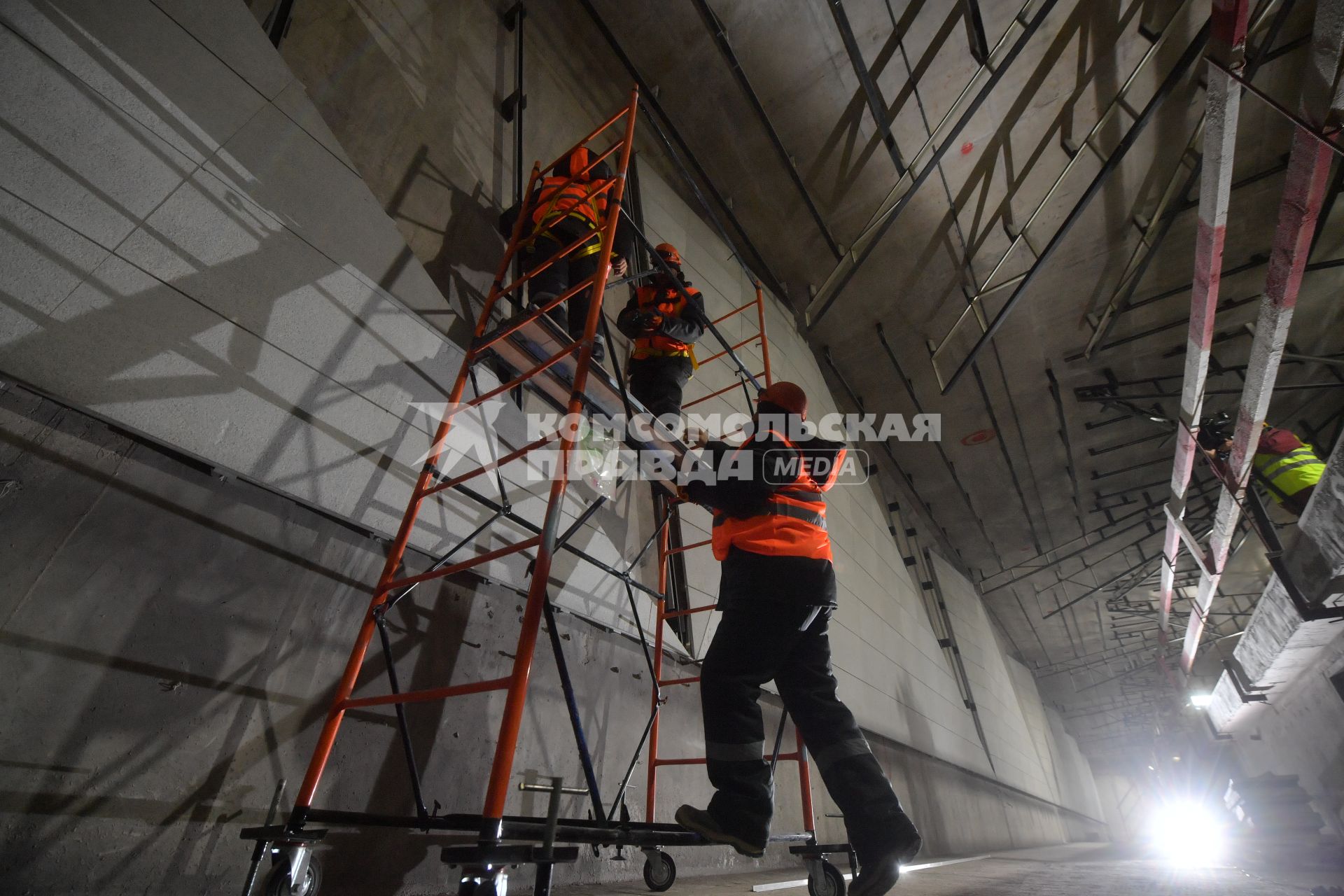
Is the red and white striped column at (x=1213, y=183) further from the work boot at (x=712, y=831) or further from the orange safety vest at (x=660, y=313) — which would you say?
the work boot at (x=712, y=831)

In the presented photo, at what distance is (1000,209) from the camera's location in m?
7.15

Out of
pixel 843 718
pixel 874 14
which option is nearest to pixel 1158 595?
pixel 874 14

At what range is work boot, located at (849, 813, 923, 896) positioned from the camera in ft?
5.59

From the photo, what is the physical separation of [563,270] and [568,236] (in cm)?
21

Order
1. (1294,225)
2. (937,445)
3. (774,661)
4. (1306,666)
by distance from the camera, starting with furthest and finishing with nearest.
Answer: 1. (937,445)
2. (1306,666)
3. (1294,225)
4. (774,661)

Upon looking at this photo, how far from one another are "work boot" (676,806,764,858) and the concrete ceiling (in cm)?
680

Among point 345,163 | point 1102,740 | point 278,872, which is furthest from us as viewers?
point 1102,740

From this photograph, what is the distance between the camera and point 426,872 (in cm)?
220

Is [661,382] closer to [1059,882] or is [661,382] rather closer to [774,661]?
[774,661]

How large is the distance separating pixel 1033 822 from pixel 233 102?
1964 centimetres

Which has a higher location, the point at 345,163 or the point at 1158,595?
the point at 1158,595

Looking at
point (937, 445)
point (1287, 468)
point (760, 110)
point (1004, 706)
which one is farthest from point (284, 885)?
point (1004, 706)

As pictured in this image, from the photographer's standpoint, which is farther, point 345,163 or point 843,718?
point 345,163

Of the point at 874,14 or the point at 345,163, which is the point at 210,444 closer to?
the point at 345,163
